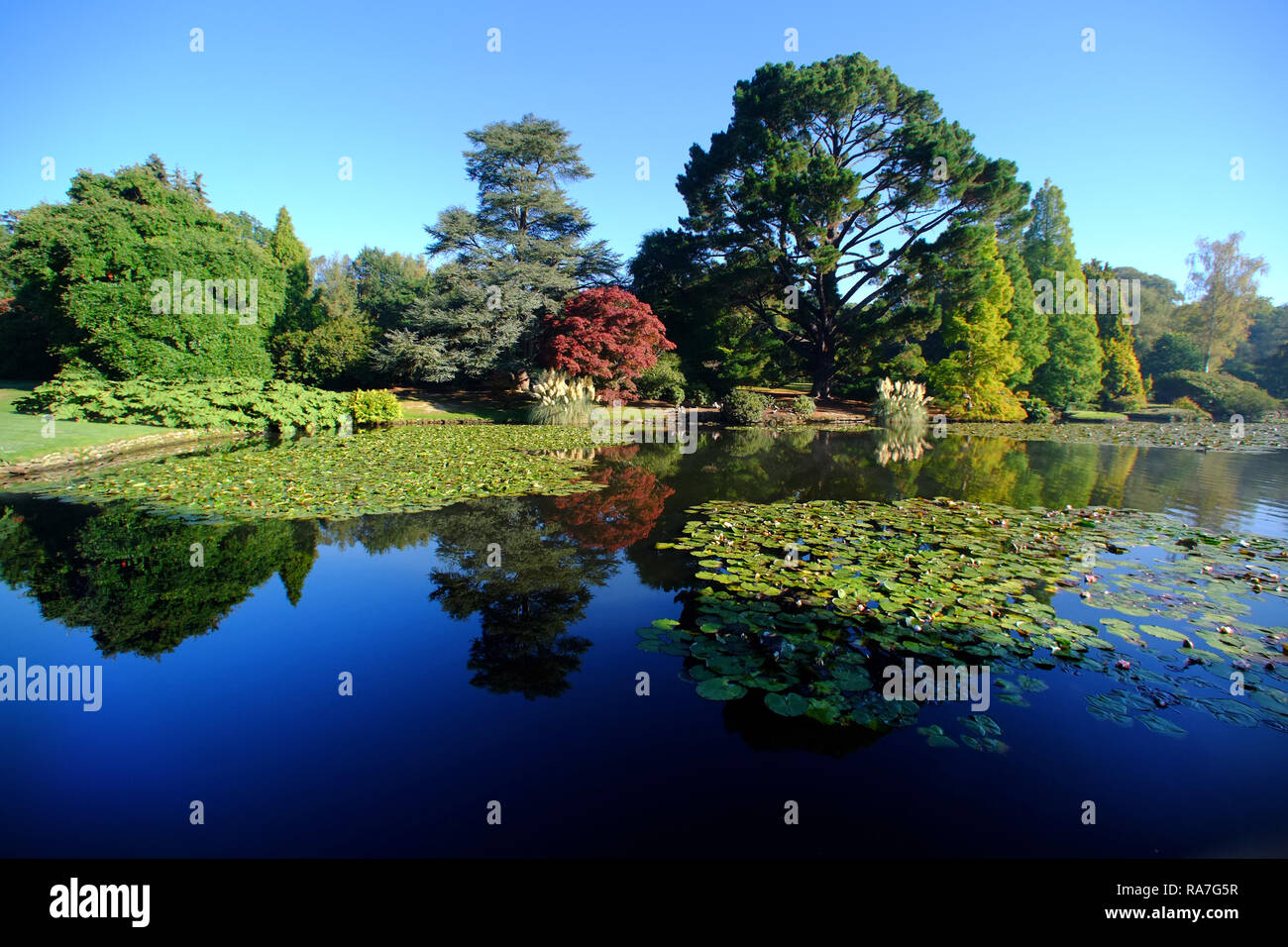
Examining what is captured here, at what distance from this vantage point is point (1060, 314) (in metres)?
27.0

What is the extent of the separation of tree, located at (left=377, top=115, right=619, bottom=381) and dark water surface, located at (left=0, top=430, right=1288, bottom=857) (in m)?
16.3

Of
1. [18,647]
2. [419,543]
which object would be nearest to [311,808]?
[18,647]

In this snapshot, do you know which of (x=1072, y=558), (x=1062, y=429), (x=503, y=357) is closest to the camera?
(x=1072, y=558)

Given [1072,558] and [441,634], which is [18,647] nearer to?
[441,634]

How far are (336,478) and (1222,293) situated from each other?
47559 millimetres

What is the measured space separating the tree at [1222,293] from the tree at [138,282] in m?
49.0

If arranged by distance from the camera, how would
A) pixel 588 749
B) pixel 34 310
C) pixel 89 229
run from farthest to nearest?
pixel 34 310, pixel 89 229, pixel 588 749

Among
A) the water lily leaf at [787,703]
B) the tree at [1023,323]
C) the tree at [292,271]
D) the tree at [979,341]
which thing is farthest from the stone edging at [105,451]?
the tree at [1023,323]

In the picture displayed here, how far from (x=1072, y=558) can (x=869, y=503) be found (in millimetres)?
2763

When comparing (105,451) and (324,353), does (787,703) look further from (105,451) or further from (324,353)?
(324,353)

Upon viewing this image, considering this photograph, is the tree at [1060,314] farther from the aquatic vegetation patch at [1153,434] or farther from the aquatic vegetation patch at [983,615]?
→ the aquatic vegetation patch at [983,615]

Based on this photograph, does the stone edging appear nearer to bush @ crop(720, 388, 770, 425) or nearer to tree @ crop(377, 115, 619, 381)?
tree @ crop(377, 115, 619, 381)

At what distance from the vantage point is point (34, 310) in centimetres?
1856
